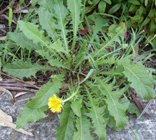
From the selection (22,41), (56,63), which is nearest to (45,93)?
(56,63)

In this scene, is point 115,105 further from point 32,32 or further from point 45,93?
point 32,32

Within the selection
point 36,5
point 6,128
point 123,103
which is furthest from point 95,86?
point 36,5

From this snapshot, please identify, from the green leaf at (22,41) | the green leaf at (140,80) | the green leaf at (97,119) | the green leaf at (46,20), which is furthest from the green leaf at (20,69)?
the green leaf at (140,80)

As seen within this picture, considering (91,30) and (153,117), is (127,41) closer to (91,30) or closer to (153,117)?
(91,30)

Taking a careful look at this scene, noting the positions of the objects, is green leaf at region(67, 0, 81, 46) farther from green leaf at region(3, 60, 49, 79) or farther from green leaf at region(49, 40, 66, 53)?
green leaf at region(3, 60, 49, 79)

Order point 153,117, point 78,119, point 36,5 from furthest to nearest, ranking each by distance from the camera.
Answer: point 36,5
point 153,117
point 78,119
